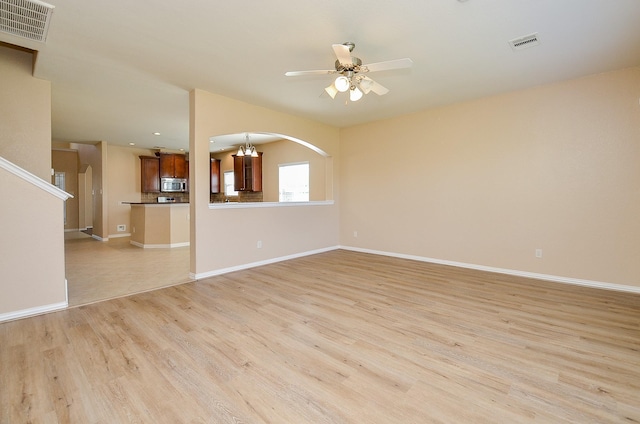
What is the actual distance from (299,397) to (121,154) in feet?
29.7

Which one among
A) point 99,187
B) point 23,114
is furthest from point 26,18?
point 99,187

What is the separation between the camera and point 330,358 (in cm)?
204

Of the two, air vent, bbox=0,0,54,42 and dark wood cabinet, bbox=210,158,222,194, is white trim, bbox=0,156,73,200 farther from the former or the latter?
dark wood cabinet, bbox=210,158,222,194

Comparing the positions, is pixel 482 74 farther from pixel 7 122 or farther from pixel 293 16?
pixel 7 122

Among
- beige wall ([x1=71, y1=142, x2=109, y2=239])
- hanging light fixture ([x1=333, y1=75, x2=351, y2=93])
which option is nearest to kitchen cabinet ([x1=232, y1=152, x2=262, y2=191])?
beige wall ([x1=71, y1=142, x2=109, y2=239])

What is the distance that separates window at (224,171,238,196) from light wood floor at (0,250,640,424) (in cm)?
627

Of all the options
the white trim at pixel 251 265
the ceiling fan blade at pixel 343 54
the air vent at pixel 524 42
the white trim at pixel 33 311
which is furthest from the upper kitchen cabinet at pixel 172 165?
the air vent at pixel 524 42

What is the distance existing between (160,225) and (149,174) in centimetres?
277

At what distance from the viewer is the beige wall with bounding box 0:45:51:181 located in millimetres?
3416

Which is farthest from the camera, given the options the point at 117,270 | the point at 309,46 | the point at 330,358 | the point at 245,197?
the point at 245,197

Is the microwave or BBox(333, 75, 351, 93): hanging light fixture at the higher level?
BBox(333, 75, 351, 93): hanging light fixture

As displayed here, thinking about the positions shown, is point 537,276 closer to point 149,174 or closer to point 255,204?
point 255,204

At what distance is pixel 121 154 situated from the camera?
26.8 feet

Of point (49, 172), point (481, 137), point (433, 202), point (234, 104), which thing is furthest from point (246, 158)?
point (481, 137)
